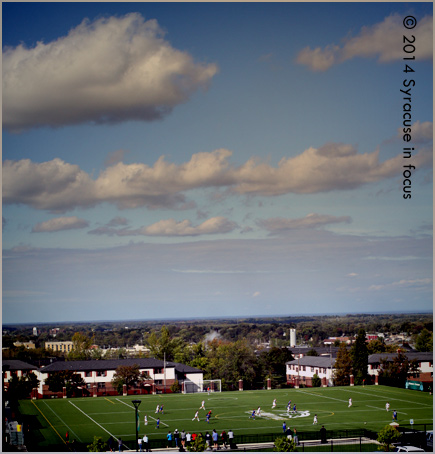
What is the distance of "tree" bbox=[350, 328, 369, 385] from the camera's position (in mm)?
59641

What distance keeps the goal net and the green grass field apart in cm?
410

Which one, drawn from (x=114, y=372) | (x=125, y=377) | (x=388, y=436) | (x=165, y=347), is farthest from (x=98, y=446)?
(x=165, y=347)

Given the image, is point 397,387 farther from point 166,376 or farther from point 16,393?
point 16,393

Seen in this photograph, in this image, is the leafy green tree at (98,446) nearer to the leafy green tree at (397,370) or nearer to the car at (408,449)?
the car at (408,449)

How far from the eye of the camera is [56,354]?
274 ft

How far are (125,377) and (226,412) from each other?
13.7m

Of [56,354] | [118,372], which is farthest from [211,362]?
[56,354]

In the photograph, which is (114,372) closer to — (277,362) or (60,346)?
(277,362)

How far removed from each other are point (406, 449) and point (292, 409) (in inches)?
679

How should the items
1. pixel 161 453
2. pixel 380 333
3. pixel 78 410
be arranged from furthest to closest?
pixel 380 333 < pixel 78 410 < pixel 161 453

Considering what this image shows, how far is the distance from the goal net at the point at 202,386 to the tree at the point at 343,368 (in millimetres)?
11584

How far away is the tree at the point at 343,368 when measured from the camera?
60531 mm

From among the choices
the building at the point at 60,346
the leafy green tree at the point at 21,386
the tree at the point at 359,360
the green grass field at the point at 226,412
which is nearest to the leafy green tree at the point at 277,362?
the tree at the point at 359,360

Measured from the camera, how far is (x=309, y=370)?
218ft
